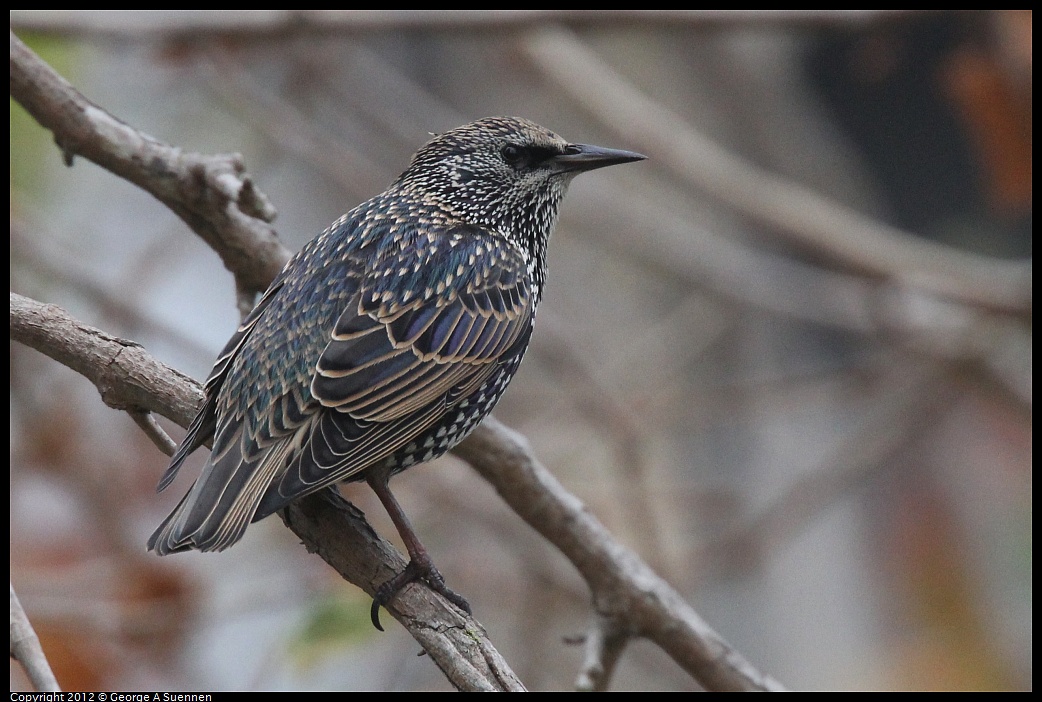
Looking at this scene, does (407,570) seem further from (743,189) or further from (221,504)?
(743,189)

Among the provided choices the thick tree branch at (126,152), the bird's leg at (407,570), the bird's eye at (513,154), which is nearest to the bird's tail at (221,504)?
the bird's leg at (407,570)

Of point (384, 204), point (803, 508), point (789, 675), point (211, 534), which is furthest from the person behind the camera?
point (789, 675)

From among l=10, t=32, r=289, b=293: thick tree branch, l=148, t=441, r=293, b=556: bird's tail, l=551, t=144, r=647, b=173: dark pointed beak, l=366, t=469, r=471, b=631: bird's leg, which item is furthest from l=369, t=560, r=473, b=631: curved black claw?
l=551, t=144, r=647, b=173: dark pointed beak

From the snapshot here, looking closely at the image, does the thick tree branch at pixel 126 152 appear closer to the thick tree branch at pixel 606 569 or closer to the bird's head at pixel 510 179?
the bird's head at pixel 510 179

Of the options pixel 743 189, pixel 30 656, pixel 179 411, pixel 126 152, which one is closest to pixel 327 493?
pixel 179 411

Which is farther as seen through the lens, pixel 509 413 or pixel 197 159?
pixel 509 413
